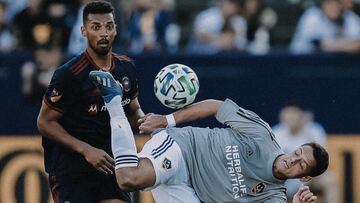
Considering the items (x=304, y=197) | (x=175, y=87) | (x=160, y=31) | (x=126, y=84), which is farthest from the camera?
(x=160, y=31)

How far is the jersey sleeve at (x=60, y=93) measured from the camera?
9.60m

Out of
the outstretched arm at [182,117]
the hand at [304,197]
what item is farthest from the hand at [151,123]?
the hand at [304,197]

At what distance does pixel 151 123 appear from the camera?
375 inches

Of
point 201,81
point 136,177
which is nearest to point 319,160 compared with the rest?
point 136,177

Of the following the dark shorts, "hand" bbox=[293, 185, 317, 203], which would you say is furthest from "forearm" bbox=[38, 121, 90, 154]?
"hand" bbox=[293, 185, 317, 203]

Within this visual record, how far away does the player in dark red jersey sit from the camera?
9602 millimetres

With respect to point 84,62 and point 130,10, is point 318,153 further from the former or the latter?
point 130,10

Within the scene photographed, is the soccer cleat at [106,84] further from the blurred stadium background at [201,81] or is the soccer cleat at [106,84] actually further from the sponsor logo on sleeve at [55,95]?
the blurred stadium background at [201,81]

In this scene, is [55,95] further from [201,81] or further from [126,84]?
[201,81]

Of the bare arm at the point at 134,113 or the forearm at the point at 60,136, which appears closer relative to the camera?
the forearm at the point at 60,136

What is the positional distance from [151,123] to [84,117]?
58 centimetres

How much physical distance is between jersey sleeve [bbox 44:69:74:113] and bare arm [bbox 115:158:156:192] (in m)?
0.86

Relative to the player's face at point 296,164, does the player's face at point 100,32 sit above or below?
above

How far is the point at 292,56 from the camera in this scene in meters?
14.7
